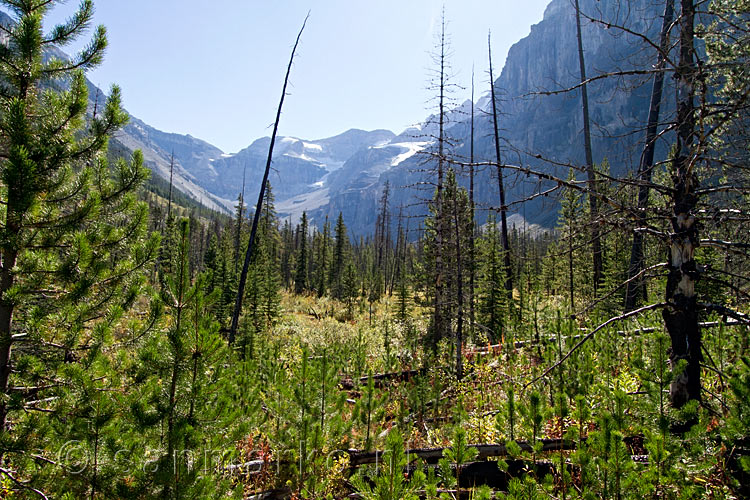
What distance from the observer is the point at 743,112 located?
2.82 m

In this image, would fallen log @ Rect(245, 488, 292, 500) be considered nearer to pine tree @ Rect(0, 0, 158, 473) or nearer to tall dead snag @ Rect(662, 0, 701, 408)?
pine tree @ Rect(0, 0, 158, 473)

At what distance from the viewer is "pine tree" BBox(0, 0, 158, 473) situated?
10.3 ft

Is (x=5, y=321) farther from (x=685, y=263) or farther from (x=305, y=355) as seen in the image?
(x=685, y=263)

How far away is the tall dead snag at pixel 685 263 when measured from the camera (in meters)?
2.83

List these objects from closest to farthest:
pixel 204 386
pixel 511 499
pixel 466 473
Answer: pixel 511 499 < pixel 204 386 < pixel 466 473

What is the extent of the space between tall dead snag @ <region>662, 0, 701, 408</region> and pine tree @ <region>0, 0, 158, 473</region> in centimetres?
470

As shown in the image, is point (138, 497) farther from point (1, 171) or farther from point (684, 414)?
point (684, 414)

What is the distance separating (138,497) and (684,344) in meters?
4.11

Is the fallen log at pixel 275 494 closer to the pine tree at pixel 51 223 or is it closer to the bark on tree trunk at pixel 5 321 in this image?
the pine tree at pixel 51 223

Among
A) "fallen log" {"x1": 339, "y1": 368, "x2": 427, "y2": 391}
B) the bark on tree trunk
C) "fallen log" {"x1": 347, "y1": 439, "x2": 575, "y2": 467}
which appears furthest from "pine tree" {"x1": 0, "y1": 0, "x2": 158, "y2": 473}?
→ "fallen log" {"x1": 339, "y1": 368, "x2": 427, "y2": 391}

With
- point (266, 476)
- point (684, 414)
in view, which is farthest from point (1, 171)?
point (684, 414)

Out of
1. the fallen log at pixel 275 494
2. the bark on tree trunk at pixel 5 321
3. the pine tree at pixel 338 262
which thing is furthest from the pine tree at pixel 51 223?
the pine tree at pixel 338 262

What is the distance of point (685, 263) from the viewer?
9.40ft

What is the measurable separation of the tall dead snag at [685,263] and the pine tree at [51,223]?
4.70 metres
